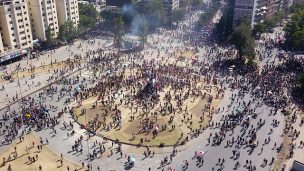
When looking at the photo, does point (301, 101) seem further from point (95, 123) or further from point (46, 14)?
point (46, 14)

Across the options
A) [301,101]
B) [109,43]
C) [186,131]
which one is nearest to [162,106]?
[186,131]

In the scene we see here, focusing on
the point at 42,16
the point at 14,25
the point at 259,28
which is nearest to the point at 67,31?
the point at 42,16

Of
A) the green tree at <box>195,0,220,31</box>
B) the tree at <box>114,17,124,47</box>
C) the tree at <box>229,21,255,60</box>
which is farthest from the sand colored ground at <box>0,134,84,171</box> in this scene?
the green tree at <box>195,0,220,31</box>

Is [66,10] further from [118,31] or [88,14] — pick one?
[118,31]

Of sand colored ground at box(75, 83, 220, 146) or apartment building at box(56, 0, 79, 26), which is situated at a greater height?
apartment building at box(56, 0, 79, 26)

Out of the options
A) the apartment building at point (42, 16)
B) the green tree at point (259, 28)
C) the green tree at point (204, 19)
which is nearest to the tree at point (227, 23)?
the green tree at point (259, 28)

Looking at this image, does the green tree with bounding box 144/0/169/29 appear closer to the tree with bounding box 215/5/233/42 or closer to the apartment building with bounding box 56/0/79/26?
the tree with bounding box 215/5/233/42

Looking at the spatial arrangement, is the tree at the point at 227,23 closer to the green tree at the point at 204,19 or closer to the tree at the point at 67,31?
the green tree at the point at 204,19
